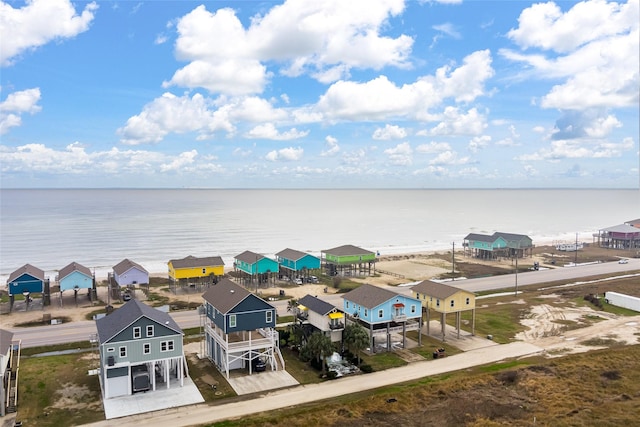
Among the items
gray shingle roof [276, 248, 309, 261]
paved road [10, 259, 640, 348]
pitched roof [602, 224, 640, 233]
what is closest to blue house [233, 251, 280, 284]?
gray shingle roof [276, 248, 309, 261]

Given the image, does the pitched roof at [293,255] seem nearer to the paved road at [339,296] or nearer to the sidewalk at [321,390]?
the paved road at [339,296]

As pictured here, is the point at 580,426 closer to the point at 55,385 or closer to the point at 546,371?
the point at 546,371

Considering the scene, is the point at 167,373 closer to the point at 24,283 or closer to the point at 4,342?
the point at 4,342

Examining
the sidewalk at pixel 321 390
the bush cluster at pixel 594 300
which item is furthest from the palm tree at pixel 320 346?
the bush cluster at pixel 594 300

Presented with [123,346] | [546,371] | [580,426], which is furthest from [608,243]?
[123,346]

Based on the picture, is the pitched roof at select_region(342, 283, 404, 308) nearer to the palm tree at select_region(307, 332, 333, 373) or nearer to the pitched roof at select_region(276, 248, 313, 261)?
the palm tree at select_region(307, 332, 333, 373)

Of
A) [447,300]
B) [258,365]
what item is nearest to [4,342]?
[258,365]
